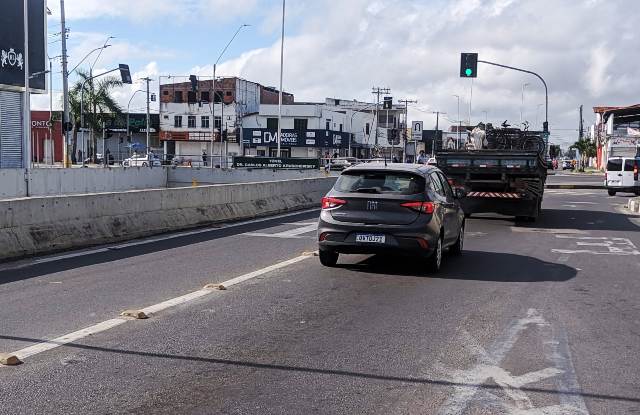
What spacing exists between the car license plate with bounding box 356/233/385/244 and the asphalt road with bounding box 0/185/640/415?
528 millimetres

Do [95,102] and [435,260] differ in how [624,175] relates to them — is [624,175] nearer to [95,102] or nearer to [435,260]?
[435,260]

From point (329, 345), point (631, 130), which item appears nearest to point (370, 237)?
point (329, 345)

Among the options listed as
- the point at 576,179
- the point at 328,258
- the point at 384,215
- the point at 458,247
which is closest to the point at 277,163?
the point at 576,179

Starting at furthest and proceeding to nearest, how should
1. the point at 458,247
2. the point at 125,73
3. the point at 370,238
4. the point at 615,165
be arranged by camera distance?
the point at 125,73 < the point at 615,165 < the point at 458,247 < the point at 370,238

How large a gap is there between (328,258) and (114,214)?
5.02 meters

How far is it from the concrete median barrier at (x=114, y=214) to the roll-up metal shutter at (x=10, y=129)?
61.1 ft

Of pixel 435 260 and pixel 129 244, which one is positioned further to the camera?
pixel 129 244

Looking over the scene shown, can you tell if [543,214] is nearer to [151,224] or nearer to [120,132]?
[151,224]

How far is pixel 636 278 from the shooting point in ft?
34.7

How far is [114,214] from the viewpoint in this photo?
13.7 m

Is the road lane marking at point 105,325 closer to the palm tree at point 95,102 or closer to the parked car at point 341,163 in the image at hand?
the parked car at point 341,163

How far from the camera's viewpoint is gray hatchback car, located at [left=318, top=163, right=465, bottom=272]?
395 inches

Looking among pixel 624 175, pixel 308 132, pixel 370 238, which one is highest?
pixel 308 132

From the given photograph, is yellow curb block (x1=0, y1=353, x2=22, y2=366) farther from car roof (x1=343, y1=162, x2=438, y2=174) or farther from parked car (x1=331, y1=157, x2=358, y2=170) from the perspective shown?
parked car (x1=331, y1=157, x2=358, y2=170)
